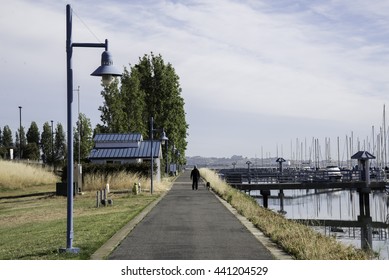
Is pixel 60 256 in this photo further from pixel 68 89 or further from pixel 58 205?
pixel 58 205

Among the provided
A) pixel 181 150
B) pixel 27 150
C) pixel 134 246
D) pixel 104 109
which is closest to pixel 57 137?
pixel 27 150

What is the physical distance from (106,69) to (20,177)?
3939 centimetres

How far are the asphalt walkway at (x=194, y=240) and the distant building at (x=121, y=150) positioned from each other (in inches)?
1075

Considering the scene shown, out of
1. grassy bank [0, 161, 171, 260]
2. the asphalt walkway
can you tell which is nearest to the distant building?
grassy bank [0, 161, 171, 260]

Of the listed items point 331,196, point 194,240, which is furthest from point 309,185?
point 194,240

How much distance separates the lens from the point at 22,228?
20.2 metres

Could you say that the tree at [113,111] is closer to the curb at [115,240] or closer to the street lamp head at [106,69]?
the curb at [115,240]

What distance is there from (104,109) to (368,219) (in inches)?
1216

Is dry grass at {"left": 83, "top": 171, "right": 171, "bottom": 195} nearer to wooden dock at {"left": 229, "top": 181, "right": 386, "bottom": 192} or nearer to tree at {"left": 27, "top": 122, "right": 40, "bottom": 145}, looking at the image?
wooden dock at {"left": 229, "top": 181, "right": 386, "bottom": 192}

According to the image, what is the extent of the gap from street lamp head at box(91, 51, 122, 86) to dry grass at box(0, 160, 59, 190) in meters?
35.8

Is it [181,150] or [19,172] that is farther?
[181,150]

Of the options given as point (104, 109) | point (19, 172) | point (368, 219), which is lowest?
point (368, 219)

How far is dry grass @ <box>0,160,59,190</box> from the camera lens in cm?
4703

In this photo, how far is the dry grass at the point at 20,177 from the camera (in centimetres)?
4703
